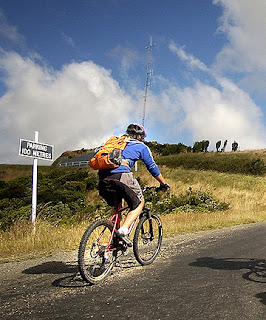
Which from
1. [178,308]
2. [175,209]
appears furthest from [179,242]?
[175,209]

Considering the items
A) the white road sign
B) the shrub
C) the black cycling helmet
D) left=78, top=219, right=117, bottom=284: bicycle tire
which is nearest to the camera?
left=78, top=219, right=117, bottom=284: bicycle tire

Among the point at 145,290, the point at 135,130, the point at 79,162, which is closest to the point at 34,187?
the point at 135,130

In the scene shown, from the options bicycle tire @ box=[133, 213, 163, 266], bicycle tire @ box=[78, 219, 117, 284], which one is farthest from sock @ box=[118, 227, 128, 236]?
bicycle tire @ box=[133, 213, 163, 266]

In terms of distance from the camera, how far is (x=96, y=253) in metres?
4.05

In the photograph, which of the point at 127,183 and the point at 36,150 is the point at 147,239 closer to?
the point at 127,183

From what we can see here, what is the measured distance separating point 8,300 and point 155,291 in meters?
1.58

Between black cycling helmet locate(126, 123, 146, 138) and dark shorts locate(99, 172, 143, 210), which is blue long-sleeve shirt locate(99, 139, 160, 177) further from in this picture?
black cycling helmet locate(126, 123, 146, 138)

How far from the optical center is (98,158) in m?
4.25

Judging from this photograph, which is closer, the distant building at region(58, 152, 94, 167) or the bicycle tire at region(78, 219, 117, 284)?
the bicycle tire at region(78, 219, 117, 284)

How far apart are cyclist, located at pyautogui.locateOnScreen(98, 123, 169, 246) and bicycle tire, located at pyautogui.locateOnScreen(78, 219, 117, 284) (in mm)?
224

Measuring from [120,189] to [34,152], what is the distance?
4066mm

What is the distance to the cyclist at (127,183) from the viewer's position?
4.27 metres

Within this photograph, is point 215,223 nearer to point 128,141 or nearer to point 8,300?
point 128,141

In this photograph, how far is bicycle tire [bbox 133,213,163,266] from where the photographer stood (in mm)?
4865
